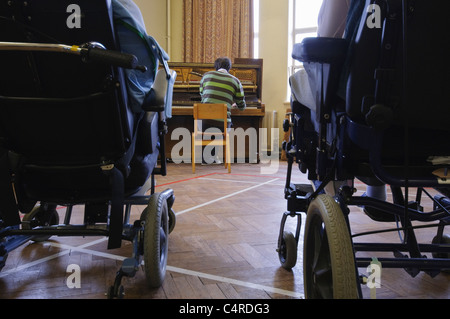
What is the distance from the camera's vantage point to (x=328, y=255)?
2.96ft

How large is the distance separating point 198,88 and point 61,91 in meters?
4.43

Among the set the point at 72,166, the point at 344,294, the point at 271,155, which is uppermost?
the point at 72,166

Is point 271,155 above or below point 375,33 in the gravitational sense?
below

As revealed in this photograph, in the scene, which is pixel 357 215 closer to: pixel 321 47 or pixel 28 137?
pixel 321 47

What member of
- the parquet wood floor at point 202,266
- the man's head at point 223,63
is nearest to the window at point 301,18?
the man's head at point 223,63

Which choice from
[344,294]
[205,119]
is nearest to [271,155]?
[205,119]

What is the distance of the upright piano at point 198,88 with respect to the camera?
5387mm

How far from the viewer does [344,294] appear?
2.38 feet

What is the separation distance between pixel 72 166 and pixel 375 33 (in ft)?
2.94

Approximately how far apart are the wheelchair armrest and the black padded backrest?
0.52 m

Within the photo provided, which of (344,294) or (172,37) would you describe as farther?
(172,37)

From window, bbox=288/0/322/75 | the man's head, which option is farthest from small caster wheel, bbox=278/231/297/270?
window, bbox=288/0/322/75

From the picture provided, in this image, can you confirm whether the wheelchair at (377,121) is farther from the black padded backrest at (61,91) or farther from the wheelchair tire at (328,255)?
the black padded backrest at (61,91)

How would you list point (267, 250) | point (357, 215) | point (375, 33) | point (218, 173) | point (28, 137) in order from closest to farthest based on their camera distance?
point (375, 33), point (28, 137), point (267, 250), point (357, 215), point (218, 173)
